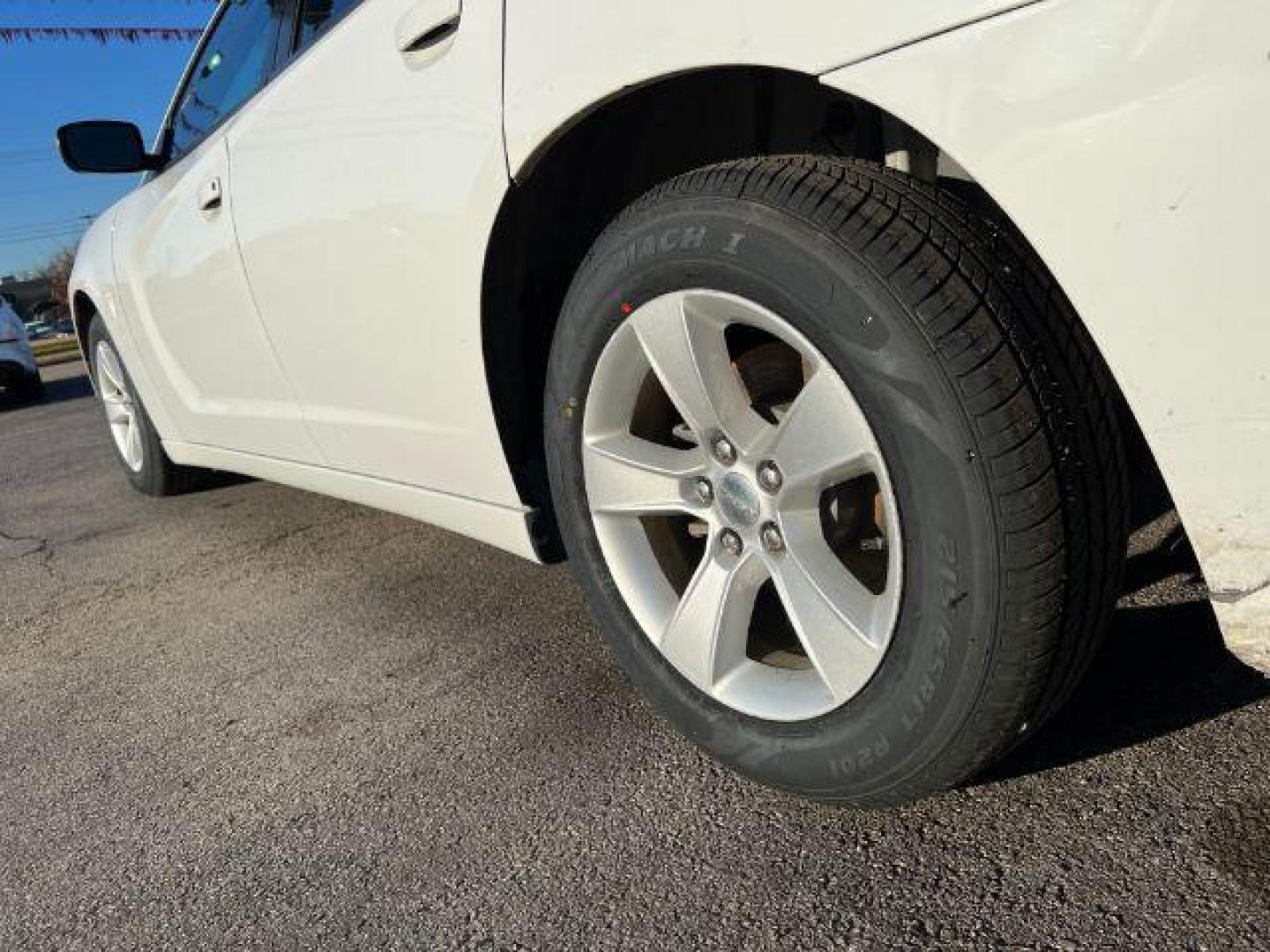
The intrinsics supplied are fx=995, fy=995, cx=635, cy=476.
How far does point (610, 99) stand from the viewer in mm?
1474

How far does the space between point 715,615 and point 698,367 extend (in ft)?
1.29

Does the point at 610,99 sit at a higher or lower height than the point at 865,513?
higher

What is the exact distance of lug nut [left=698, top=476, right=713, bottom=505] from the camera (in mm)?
1578

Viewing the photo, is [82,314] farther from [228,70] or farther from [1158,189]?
[1158,189]

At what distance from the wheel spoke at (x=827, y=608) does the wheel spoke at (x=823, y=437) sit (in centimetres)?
10

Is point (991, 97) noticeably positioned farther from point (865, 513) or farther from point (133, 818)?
point (133, 818)

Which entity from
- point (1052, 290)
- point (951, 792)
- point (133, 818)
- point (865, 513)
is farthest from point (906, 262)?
point (133, 818)

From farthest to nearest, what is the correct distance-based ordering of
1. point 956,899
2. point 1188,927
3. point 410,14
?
point 410,14 < point 956,899 < point 1188,927

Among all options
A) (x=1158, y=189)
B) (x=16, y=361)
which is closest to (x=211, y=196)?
(x=1158, y=189)

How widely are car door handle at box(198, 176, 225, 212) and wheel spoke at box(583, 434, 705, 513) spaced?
1.46m

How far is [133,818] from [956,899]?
1.43 meters

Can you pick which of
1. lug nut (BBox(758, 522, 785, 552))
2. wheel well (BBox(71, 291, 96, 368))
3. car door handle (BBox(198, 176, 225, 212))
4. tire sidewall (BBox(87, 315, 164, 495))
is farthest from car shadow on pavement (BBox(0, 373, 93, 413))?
lug nut (BBox(758, 522, 785, 552))

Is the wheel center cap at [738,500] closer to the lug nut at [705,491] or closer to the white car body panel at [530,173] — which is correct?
the lug nut at [705,491]

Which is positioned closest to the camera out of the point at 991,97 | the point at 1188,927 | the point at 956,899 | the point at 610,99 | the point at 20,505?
the point at 991,97
